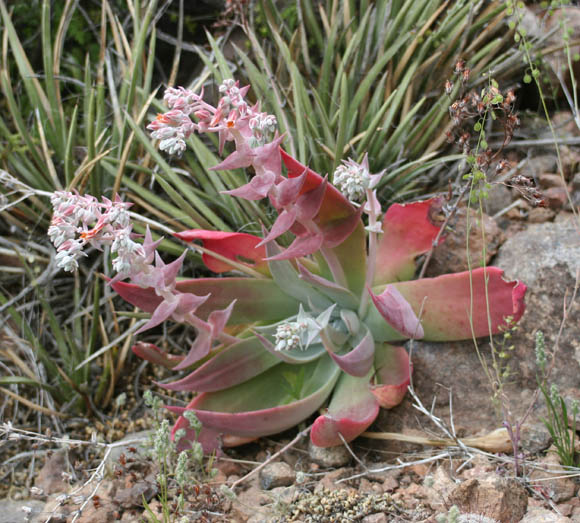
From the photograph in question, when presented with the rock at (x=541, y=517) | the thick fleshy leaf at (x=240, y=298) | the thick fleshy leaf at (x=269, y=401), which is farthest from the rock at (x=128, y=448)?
the rock at (x=541, y=517)

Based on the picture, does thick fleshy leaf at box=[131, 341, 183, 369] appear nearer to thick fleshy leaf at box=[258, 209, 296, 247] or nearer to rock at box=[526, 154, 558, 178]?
thick fleshy leaf at box=[258, 209, 296, 247]

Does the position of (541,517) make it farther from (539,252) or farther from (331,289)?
(539,252)

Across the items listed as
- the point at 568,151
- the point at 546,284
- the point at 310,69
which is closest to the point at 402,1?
the point at 310,69

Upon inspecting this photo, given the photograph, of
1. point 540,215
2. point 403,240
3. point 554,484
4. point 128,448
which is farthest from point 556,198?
point 128,448

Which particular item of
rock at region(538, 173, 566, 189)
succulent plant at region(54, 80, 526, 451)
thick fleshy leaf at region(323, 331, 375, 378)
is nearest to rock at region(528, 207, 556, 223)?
rock at region(538, 173, 566, 189)

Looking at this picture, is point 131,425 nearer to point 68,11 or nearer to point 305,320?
point 305,320
